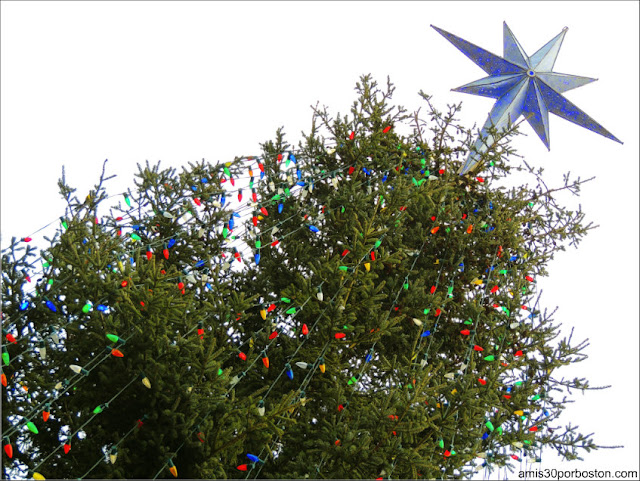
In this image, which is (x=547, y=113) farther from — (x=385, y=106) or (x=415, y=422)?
(x=415, y=422)

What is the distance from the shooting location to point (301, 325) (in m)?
5.34

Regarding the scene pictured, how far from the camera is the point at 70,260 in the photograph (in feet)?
13.1

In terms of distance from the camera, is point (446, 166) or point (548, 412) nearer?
point (548, 412)

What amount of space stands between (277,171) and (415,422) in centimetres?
290

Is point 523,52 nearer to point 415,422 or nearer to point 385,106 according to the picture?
point 385,106

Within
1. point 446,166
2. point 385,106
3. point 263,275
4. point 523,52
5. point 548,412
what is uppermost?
point 523,52

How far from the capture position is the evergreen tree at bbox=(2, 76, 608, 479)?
13.1 ft

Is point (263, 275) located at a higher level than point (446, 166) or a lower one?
lower

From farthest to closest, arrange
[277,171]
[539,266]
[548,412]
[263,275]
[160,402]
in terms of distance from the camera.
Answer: [539,266], [277,171], [263,275], [548,412], [160,402]

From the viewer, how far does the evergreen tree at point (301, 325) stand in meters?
3.98

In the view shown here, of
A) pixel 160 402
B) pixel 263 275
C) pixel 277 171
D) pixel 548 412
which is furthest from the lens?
pixel 277 171

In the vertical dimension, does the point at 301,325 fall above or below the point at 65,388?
above

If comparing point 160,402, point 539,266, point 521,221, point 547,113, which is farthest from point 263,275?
point 547,113

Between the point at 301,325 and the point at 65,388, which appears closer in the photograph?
the point at 65,388
